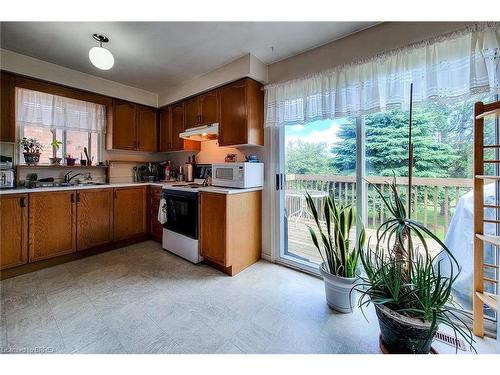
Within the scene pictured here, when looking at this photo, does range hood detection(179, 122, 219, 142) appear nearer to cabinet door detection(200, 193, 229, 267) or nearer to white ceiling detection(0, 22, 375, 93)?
white ceiling detection(0, 22, 375, 93)

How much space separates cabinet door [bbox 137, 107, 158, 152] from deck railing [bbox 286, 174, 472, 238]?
295 centimetres

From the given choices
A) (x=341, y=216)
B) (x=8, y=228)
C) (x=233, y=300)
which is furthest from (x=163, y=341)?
(x=8, y=228)

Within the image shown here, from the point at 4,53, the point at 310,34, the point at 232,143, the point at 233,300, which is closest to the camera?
the point at 233,300

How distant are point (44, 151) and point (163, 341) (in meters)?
3.07

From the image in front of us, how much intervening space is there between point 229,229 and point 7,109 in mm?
2910

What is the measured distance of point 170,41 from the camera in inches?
84.7

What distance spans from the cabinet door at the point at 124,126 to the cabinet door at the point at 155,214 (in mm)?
844

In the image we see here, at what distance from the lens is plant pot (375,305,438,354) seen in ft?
3.57

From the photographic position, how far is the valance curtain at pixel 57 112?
8.52 feet

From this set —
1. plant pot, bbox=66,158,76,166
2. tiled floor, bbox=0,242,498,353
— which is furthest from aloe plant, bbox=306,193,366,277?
plant pot, bbox=66,158,76,166

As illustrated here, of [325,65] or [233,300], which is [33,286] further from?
[325,65]

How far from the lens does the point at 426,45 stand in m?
1.56

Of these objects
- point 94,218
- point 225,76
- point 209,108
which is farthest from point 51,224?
point 225,76

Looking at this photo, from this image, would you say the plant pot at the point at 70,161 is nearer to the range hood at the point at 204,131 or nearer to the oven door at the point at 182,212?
the oven door at the point at 182,212
